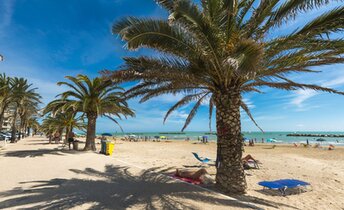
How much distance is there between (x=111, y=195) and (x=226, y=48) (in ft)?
16.6

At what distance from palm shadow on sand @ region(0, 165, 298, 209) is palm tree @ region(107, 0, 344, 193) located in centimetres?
122

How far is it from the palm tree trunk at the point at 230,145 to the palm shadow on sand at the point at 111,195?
0.70m

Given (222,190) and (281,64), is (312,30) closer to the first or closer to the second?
(281,64)

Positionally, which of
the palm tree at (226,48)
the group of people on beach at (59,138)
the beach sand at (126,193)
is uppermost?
the palm tree at (226,48)

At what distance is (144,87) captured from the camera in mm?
8359

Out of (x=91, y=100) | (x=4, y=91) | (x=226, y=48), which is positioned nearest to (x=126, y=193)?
(x=226, y=48)

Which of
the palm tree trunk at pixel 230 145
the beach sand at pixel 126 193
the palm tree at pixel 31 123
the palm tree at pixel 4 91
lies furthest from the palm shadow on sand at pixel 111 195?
the palm tree at pixel 31 123

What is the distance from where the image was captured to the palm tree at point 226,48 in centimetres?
539

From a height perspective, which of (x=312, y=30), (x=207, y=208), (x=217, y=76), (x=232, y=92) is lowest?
(x=207, y=208)

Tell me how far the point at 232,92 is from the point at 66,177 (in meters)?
6.31

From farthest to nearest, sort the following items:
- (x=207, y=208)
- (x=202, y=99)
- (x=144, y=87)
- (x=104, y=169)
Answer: (x=202, y=99), (x=104, y=169), (x=144, y=87), (x=207, y=208)

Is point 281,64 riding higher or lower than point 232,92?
higher

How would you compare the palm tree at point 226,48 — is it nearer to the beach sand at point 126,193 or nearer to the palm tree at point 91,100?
the beach sand at point 126,193

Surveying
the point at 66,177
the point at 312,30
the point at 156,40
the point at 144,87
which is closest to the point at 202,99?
the point at 144,87
